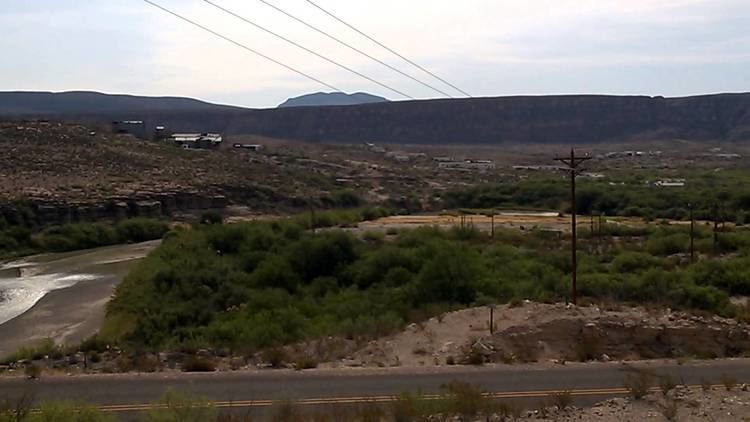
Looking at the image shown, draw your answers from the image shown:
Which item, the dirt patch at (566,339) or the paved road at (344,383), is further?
the dirt patch at (566,339)

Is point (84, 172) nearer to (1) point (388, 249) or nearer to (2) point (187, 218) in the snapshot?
(2) point (187, 218)

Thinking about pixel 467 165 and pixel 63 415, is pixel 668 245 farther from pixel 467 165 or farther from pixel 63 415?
pixel 467 165

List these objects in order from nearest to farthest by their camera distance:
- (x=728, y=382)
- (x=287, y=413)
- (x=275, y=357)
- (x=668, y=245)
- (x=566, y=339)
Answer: (x=287, y=413) < (x=728, y=382) < (x=275, y=357) < (x=566, y=339) < (x=668, y=245)

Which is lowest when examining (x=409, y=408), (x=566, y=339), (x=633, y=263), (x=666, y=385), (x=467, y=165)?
(x=467, y=165)

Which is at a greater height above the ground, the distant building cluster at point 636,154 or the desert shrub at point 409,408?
the desert shrub at point 409,408

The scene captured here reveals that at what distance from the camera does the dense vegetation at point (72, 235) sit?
6800 centimetres

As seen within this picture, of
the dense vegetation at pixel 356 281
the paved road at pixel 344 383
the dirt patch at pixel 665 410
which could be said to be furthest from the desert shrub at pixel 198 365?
the dirt patch at pixel 665 410

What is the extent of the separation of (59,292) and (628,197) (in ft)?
176

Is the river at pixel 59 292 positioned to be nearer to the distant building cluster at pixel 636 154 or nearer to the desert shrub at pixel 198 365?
the desert shrub at pixel 198 365

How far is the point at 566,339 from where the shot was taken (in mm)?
25750

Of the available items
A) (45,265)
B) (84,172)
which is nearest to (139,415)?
(45,265)

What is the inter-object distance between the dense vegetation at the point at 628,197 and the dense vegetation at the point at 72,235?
32.7 m

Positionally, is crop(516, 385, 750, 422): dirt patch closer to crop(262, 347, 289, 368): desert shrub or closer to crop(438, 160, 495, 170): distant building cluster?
crop(262, 347, 289, 368): desert shrub

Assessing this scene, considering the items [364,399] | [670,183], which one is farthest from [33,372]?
A: [670,183]
